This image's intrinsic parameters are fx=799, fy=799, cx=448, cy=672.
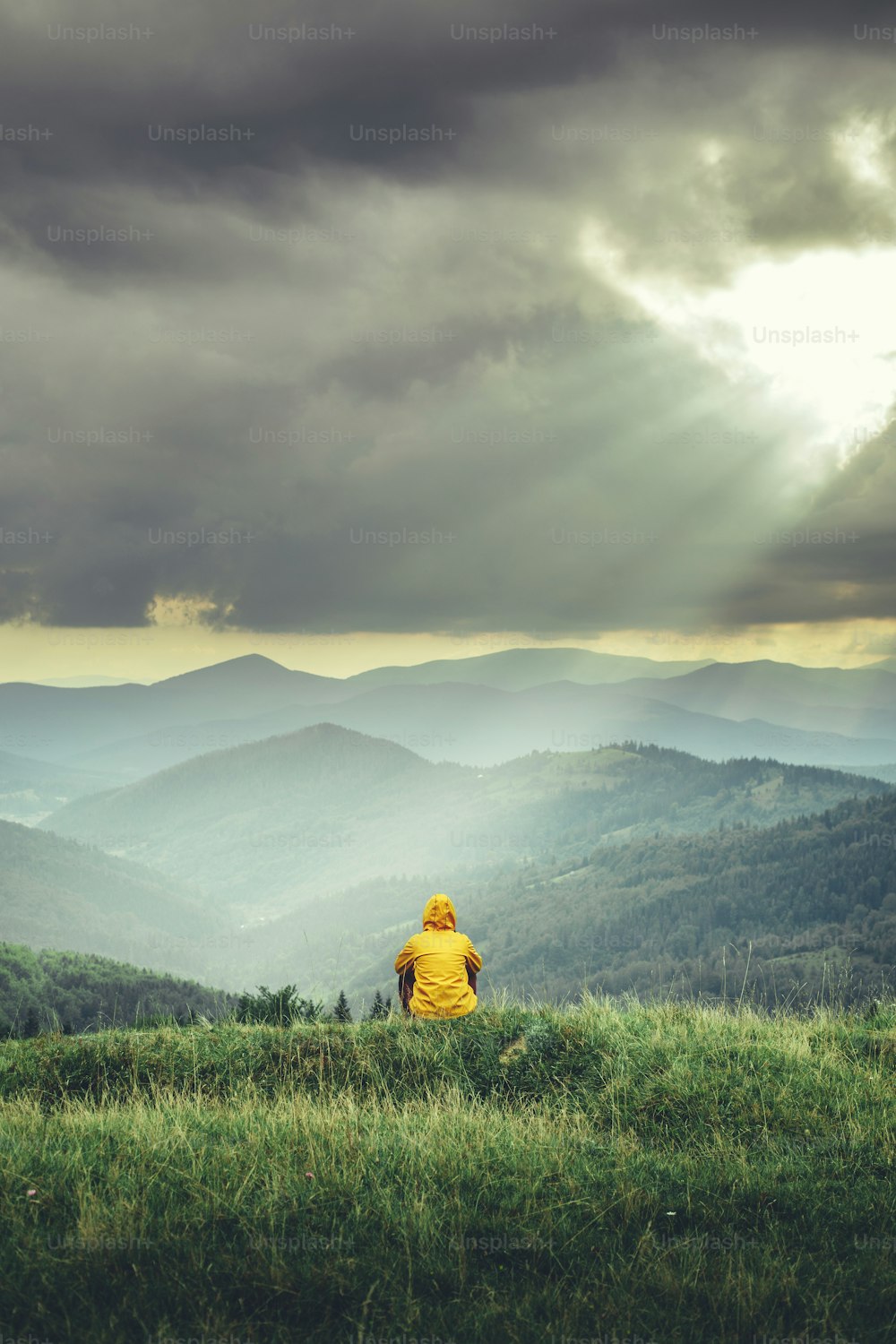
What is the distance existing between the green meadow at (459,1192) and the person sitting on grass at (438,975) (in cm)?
88

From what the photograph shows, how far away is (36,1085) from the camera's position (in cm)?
908

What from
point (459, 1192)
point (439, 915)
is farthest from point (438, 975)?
point (459, 1192)

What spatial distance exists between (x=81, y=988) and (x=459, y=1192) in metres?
140

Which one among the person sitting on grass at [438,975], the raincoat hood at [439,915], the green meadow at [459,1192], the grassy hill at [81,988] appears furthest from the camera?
the grassy hill at [81,988]

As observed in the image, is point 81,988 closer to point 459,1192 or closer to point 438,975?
point 438,975

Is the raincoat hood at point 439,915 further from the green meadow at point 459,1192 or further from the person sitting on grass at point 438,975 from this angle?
the green meadow at point 459,1192

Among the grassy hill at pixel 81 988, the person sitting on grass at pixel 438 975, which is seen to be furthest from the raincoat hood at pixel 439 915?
the grassy hill at pixel 81 988

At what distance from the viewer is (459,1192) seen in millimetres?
→ 5781

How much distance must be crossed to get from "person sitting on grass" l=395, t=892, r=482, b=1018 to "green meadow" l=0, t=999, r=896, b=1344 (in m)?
0.88

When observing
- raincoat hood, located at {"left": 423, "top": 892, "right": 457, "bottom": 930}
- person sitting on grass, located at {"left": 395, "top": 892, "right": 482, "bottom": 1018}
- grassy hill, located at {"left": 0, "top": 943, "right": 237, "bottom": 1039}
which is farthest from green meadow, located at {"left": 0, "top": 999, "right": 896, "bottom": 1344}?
grassy hill, located at {"left": 0, "top": 943, "right": 237, "bottom": 1039}

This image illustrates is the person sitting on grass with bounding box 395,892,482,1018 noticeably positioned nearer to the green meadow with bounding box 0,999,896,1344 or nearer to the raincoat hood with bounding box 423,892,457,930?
the raincoat hood with bounding box 423,892,457,930

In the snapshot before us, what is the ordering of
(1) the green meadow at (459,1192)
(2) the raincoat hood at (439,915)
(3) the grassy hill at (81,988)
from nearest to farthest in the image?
(1) the green meadow at (459,1192), (2) the raincoat hood at (439,915), (3) the grassy hill at (81,988)

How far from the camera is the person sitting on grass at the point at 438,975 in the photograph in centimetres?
1048

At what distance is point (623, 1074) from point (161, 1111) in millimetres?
4693
